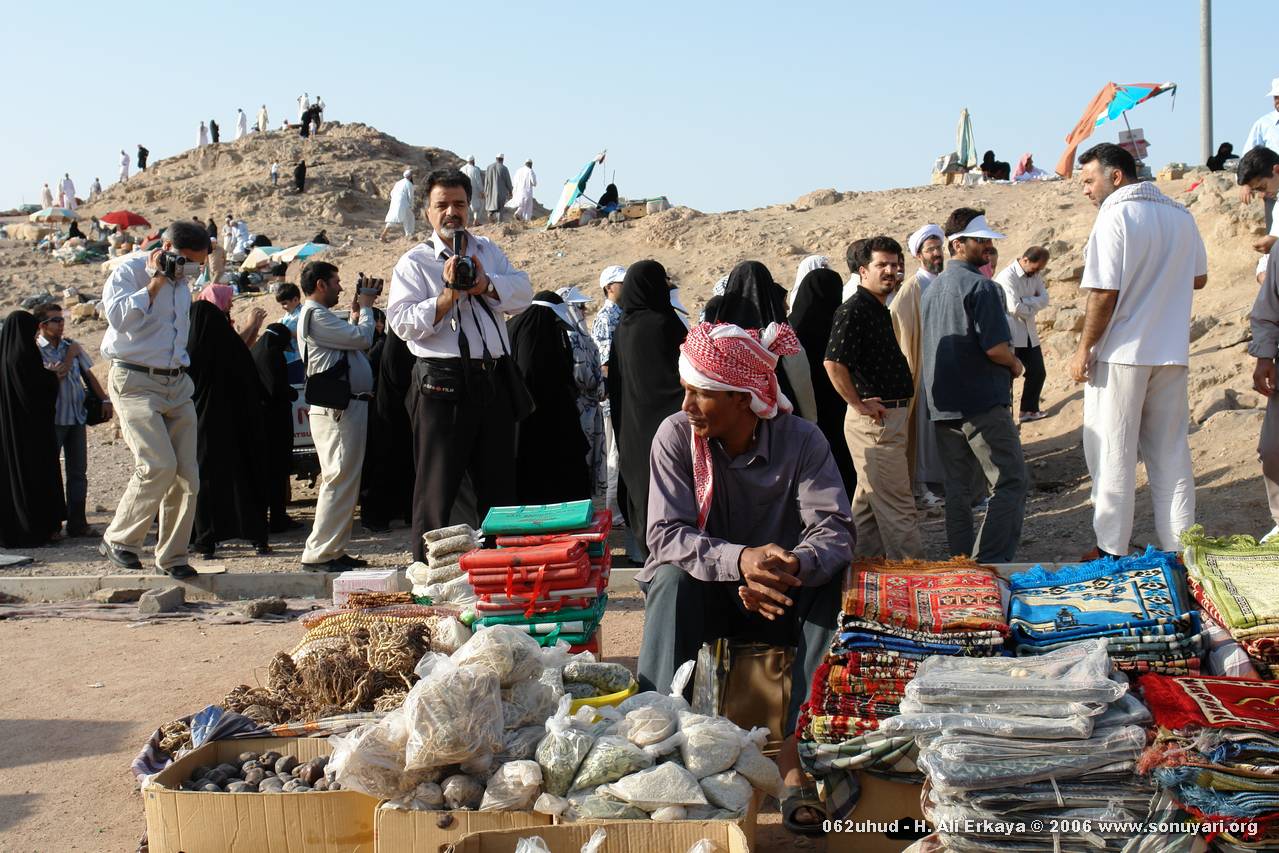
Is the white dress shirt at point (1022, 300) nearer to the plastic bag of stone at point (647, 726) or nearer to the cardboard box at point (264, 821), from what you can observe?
the plastic bag of stone at point (647, 726)

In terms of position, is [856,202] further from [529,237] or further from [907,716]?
[907,716]

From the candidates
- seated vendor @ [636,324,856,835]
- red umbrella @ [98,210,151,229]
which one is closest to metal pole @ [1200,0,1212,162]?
seated vendor @ [636,324,856,835]

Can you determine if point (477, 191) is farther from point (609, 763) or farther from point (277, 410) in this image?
point (609, 763)

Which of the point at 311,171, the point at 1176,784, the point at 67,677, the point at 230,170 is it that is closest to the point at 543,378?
the point at 67,677

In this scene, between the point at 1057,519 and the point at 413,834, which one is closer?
the point at 413,834

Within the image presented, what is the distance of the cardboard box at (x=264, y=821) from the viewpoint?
3.25 metres

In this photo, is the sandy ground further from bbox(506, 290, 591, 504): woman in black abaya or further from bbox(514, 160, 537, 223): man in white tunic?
bbox(514, 160, 537, 223): man in white tunic

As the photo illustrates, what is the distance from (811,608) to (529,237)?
20.8 m

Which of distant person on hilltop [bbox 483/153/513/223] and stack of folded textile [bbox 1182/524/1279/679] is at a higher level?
distant person on hilltop [bbox 483/153/513/223]

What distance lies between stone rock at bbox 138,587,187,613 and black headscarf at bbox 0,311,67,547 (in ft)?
9.85

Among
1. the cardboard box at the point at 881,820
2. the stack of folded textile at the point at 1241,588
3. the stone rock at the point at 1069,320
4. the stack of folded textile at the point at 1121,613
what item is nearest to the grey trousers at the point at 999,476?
the stack of folded textile at the point at 1241,588

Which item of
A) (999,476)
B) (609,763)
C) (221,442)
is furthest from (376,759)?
(221,442)

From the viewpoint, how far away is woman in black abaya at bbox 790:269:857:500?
7.21 meters

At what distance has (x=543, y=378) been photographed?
26.0 feet
